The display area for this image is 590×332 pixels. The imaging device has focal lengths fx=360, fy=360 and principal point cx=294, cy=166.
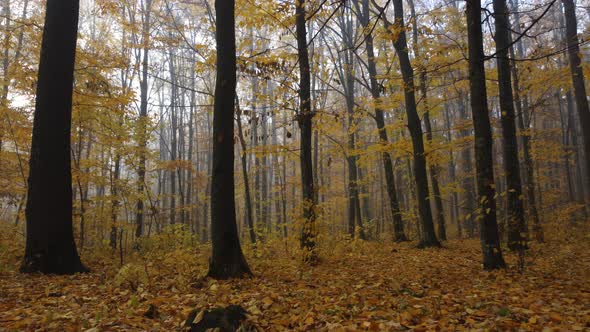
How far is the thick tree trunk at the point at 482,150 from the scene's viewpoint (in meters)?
5.91

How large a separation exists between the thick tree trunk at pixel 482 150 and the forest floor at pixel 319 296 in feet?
1.52

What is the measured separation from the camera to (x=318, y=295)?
479cm

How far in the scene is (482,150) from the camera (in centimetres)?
601

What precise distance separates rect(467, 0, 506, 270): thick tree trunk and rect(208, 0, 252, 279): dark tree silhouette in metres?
4.03

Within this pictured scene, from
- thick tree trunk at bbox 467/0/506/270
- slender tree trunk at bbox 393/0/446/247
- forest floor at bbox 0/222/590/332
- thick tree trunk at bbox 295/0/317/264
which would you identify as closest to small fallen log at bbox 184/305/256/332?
forest floor at bbox 0/222/590/332

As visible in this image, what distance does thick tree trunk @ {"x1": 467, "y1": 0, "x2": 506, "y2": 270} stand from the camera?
5.91m

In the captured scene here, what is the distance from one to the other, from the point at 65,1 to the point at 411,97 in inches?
341

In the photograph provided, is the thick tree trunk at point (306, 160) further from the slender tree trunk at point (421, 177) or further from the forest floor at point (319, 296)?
the slender tree trunk at point (421, 177)

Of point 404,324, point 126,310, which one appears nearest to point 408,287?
point 404,324

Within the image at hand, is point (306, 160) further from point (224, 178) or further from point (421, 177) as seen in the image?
point (421, 177)

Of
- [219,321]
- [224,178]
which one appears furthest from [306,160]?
[219,321]

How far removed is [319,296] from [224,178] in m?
2.44

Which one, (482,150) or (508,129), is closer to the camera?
(482,150)

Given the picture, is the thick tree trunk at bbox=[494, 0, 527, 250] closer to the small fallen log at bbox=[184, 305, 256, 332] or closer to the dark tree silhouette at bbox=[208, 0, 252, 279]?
the dark tree silhouette at bbox=[208, 0, 252, 279]
